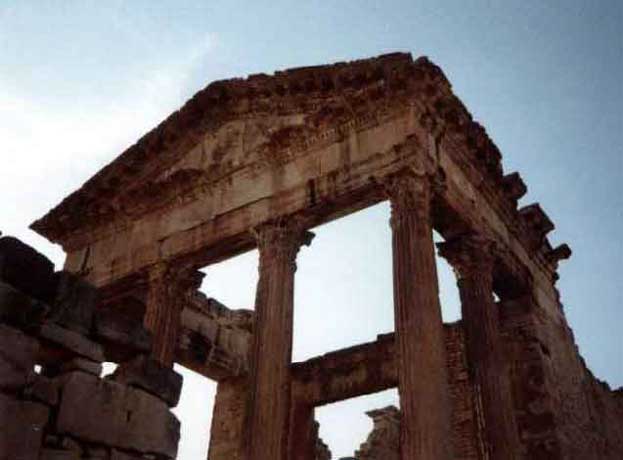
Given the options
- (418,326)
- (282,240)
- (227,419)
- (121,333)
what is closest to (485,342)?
(418,326)

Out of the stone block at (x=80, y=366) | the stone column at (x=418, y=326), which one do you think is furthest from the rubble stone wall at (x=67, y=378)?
the stone column at (x=418, y=326)

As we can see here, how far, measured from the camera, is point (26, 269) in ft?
13.0

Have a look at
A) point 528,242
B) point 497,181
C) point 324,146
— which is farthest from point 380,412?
point 324,146

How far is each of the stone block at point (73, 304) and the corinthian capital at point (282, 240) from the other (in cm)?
670

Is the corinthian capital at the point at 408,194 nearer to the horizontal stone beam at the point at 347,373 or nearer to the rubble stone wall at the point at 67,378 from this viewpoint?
the horizontal stone beam at the point at 347,373

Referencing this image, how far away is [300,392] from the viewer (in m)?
14.0

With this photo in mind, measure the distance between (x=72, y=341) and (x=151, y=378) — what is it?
708 mm

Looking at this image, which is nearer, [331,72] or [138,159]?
[331,72]

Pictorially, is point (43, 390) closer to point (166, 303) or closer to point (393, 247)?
point (393, 247)

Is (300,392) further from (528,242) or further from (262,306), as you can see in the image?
(528,242)

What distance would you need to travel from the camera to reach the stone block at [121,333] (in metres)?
4.32

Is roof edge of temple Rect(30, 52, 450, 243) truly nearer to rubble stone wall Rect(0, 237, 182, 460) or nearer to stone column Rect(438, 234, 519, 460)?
stone column Rect(438, 234, 519, 460)

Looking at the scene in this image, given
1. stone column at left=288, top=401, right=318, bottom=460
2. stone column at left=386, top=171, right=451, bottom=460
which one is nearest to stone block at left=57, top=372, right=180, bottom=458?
stone column at left=386, top=171, right=451, bottom=460

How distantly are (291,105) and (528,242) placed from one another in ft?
20.1
